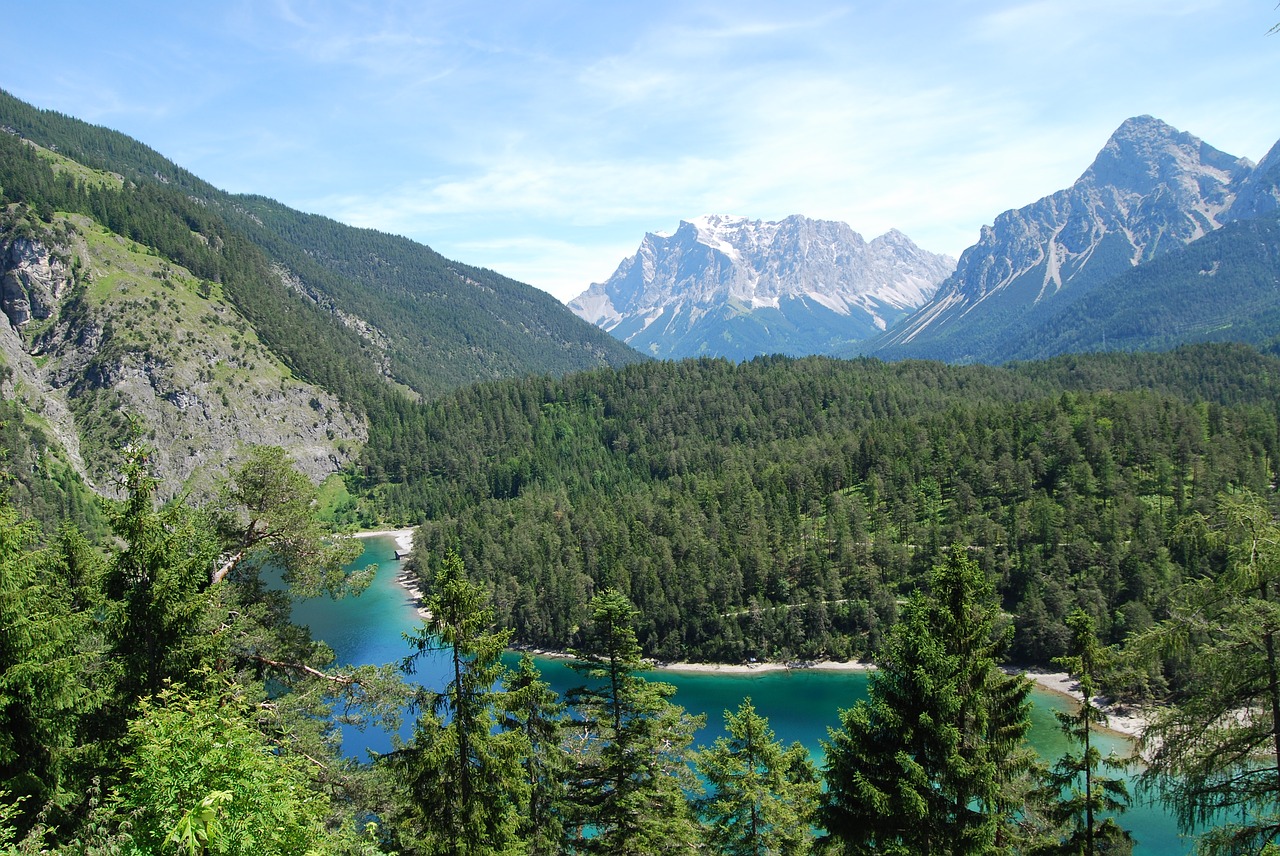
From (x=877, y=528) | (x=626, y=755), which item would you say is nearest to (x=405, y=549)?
(x=877, y=528)

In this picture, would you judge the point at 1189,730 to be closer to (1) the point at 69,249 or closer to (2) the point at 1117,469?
(2) the point at 1117,469

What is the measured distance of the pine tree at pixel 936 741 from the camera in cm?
1573

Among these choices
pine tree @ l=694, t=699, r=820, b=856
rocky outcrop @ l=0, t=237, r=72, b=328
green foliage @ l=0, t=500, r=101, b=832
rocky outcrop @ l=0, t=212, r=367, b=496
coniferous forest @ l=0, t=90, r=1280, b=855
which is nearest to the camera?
coniferous forest @ l=0, t=90, r=1280, b=855

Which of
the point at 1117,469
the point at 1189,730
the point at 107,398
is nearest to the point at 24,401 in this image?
the point at 107,398

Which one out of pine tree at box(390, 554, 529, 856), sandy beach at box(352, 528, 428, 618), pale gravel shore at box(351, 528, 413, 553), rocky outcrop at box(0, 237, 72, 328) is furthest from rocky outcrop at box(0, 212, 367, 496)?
pine tree at box(390, 554, 529, 856)

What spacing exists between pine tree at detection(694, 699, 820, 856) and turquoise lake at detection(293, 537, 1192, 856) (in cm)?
2377

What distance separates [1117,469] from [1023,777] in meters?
120

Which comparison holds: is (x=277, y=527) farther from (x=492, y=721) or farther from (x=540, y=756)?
(x=540, y=756)

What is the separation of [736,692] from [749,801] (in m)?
64.3

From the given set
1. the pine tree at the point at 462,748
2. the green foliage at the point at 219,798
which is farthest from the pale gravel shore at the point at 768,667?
the green foliage at the point at 219,798

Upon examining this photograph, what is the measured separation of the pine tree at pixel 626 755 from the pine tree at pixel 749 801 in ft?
8.03

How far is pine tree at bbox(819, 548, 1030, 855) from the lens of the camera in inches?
619

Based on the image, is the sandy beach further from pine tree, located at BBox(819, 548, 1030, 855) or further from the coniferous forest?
pine tree, located at BBox(819, 548, 1030, 855)

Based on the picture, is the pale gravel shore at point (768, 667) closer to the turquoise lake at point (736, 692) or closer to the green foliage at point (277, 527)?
the turquoise lake at point (736, 692)
